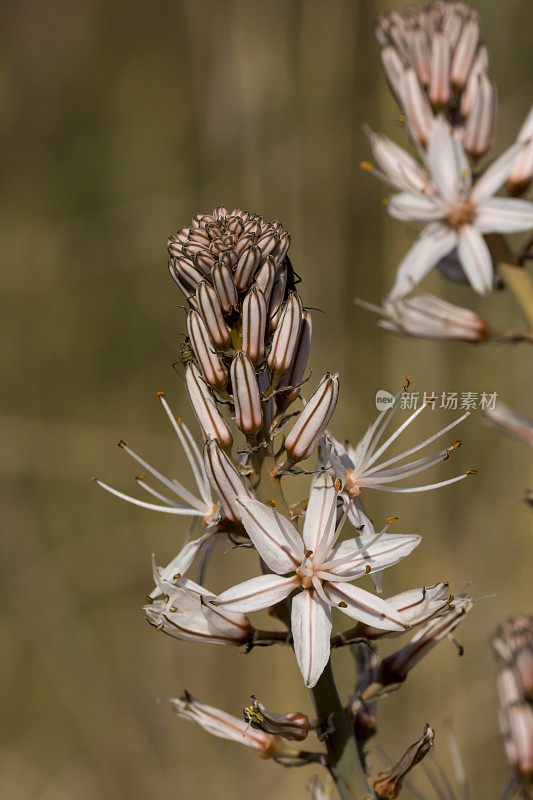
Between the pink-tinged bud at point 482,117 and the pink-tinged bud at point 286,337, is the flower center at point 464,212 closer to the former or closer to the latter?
the pink-tinged bud at point 482,117

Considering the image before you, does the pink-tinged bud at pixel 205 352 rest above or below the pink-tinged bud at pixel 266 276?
below

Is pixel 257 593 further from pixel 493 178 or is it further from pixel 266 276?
pixel 493 178

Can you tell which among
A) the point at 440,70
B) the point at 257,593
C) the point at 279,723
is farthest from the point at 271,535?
the point at 440,70

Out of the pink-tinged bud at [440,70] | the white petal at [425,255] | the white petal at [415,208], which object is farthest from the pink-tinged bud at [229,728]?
the pink-tinged bud at [440,70]

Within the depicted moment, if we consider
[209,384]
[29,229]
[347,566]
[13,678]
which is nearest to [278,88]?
[29,229]

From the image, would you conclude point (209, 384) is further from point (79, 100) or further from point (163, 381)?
point (79, 100)

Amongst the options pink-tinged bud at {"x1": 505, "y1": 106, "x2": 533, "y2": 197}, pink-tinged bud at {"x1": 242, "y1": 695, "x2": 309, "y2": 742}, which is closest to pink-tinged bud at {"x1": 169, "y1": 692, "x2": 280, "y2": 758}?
pink-tinged bud at {"x1": 242, "y1": 695, "x2": 309, "y2": 742}

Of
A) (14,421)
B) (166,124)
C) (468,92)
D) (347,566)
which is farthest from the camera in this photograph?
(166,124)
